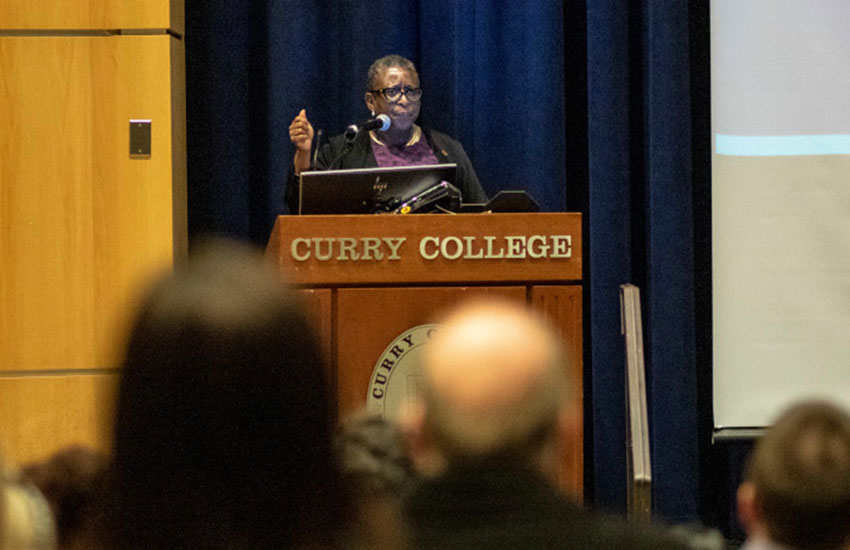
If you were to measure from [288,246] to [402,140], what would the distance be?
1656 millimetres

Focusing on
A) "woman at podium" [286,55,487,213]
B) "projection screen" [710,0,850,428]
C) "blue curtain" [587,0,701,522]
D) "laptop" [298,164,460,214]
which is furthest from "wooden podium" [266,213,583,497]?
"projection screen" [710,0,850,428]

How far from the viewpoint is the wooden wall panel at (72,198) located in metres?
3.92

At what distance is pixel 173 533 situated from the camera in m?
0.89

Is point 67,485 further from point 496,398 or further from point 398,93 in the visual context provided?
point 398,93

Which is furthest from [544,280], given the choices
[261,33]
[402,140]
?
[261,33]

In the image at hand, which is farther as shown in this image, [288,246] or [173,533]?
[288,246]

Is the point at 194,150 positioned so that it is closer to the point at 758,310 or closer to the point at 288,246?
the point at 288,246

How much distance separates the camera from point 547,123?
14.7 feet

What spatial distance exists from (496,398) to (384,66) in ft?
10.7

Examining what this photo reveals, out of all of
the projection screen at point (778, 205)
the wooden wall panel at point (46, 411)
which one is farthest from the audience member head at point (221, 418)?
the projection screen at point (778, 205)

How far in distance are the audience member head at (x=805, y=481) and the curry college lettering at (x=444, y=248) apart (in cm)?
119

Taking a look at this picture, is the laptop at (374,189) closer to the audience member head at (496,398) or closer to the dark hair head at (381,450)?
the dark hair head at (381,450)

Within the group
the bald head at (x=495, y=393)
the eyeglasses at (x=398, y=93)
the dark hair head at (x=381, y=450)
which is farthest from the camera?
the eyeglasses at (x=398, y=93)

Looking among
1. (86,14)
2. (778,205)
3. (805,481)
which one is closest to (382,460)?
(805,481)
